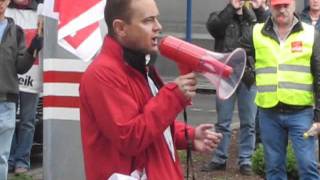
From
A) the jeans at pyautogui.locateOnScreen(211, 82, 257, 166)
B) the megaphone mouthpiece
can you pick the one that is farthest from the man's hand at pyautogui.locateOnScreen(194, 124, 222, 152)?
the jeans at pyautogui.locateOnScreen(211, 82, 257, 166)

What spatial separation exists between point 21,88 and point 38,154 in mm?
1959

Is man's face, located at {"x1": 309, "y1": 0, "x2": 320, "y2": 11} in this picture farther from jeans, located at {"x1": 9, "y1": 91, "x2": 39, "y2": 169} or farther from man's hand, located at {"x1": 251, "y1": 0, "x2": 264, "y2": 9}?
jeans, located at {"x1": 9, "y1": 91, "x2": 39, "y2": 169}

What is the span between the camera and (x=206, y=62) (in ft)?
11.7

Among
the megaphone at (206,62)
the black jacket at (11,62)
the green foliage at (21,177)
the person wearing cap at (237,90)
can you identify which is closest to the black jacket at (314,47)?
the person wearing cap at (237,90)

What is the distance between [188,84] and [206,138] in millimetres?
446

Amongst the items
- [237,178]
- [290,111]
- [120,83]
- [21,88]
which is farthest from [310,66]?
[120,83]

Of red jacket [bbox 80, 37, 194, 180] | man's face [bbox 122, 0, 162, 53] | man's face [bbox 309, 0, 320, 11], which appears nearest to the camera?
red jacket [bbox 80, 37, 194, 180]

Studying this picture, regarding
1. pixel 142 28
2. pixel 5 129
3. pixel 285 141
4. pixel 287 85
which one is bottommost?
pixel 285 141

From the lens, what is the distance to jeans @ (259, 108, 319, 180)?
7078 millimetres

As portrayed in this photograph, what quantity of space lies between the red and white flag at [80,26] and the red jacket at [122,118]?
1926mm

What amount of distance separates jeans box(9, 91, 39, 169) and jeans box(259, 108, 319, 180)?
9.05 ft

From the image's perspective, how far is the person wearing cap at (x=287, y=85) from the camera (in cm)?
709

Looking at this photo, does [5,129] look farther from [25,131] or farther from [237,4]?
[237,4]

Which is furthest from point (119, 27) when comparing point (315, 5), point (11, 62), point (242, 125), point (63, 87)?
point (315, 5)
